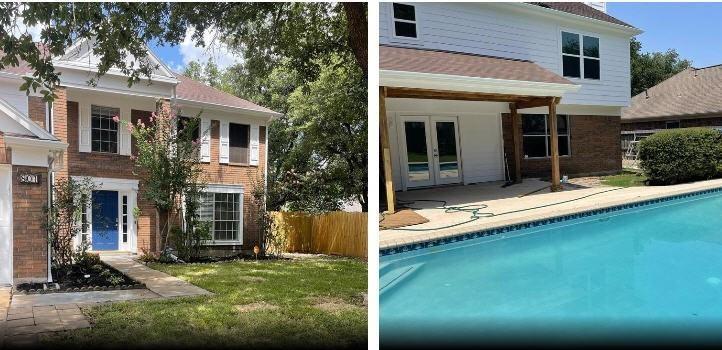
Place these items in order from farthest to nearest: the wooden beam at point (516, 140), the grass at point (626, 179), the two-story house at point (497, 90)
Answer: the grass at point (626, 179), the wooden beam at point (516, 140), the two-story house at point (497, 90)

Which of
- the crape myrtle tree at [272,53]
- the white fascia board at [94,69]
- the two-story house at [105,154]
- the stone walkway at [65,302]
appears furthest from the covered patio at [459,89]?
the stone walkway at [65,302]

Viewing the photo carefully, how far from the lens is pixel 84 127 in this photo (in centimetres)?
420

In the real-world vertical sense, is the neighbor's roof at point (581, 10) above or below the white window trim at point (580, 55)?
above

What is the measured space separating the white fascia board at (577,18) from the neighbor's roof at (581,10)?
0.07 meters

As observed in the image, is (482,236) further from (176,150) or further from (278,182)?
(176,150)

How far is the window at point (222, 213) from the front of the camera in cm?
462

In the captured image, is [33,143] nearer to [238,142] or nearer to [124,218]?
[124,218]

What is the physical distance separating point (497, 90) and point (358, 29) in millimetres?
2786

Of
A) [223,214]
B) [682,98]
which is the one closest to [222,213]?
[223,214]

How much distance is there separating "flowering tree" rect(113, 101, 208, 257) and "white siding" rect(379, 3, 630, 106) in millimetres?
3103

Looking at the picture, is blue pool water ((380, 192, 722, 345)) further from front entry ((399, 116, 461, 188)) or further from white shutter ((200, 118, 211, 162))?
front entry ((399, 116, 461, 188))

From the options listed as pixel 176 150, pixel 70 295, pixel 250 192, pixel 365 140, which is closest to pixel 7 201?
pixel 70 295

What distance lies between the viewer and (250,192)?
466cm

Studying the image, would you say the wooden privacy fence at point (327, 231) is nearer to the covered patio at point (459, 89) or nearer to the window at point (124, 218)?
the covered patio at point (459, 89)
